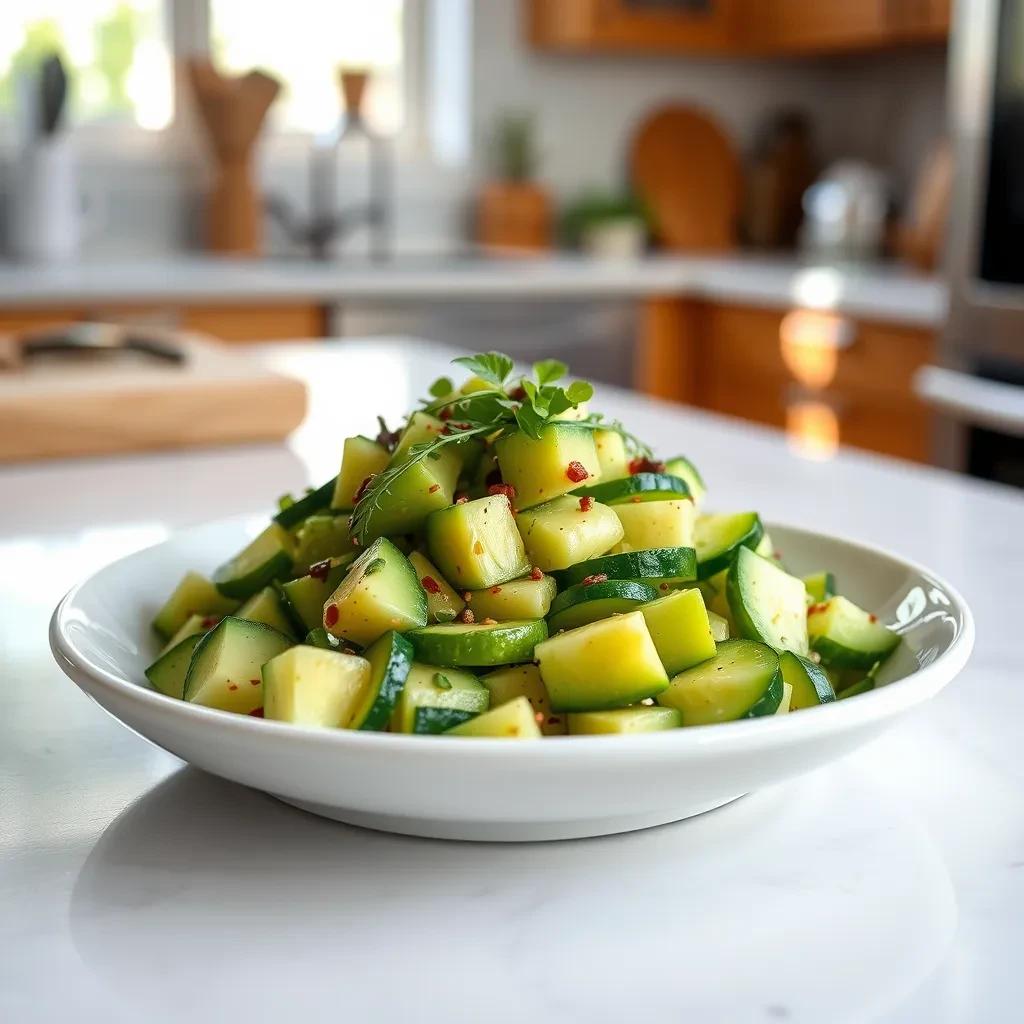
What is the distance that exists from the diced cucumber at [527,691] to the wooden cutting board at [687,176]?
3.78 m

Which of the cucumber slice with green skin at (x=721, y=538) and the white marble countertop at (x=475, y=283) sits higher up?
the cucumber slice with green skin at (x=721, y=538)

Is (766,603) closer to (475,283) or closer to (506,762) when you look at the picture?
(506,762)

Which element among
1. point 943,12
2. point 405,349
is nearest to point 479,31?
point 943,12

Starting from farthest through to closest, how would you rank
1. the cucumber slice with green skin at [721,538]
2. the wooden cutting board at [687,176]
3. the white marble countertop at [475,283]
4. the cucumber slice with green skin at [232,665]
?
the wooden cutting board at [687,176] < the white marble countertop at [475,283] < the cucumber slice with green skin at [721,538] < the cucumber slice with green skin at [232,665]

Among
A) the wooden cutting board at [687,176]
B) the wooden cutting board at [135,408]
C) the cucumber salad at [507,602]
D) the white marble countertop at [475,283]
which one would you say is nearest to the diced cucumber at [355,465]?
the cucumber salad at [507,602]

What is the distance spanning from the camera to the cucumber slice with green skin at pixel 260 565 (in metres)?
0.77

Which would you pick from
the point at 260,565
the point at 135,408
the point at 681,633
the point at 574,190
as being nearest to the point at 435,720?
the point at 681,633

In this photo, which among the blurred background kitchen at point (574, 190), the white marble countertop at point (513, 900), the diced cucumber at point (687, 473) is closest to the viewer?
the white marble countertop at point (513, 900)

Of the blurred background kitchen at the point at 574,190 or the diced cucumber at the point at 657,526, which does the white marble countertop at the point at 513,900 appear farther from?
the blurred background kitchen at the point at 574,190

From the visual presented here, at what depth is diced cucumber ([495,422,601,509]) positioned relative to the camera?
702 millimetres

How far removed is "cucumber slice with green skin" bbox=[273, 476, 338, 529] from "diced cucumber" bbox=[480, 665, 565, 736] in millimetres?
207

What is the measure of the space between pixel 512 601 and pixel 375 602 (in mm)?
69

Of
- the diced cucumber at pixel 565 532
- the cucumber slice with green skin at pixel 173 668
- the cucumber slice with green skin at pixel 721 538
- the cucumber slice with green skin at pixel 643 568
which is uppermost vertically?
the diced cucumber at pixel 565 532

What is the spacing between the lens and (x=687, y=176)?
4.37 m
